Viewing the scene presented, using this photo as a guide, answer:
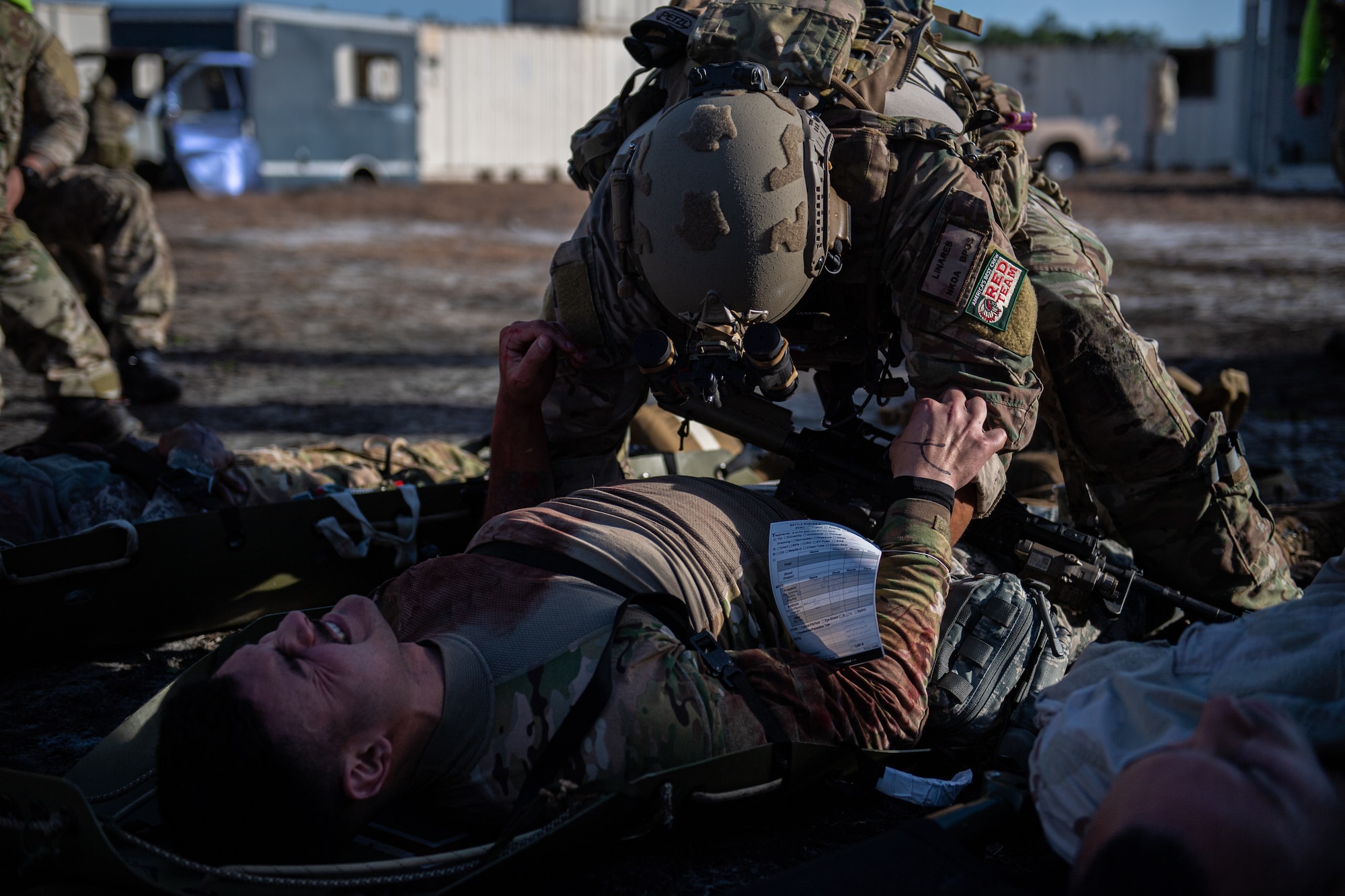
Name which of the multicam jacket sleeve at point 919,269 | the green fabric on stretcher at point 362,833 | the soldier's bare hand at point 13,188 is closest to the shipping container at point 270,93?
the soldier's bare hand at point 13,188

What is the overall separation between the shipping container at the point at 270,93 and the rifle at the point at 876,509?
1497 cm

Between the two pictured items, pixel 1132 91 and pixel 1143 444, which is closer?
pixel 1143 444

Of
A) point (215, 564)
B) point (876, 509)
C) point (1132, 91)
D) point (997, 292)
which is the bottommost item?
point (215, 564)

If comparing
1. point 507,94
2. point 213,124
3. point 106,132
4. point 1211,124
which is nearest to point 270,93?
point 213,124

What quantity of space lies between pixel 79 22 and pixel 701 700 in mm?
18804

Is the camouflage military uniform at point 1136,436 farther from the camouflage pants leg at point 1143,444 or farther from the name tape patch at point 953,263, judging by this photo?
the name tape patch at point 953,263

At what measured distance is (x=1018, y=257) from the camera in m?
2.67

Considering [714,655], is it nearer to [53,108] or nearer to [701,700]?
[701,700]

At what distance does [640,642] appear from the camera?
1.89 m

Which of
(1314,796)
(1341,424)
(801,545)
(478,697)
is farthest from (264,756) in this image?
(1341,424)

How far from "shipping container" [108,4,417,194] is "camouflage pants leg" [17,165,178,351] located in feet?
35.8

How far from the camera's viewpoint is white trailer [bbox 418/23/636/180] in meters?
20.0

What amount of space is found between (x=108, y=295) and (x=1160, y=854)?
18.3 feet

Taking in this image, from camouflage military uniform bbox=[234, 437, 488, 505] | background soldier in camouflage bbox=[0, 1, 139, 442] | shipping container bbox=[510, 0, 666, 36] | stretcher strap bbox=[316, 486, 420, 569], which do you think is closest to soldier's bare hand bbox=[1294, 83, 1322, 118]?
camouflage military uniform bbox=[234, 437, 488, 505]
